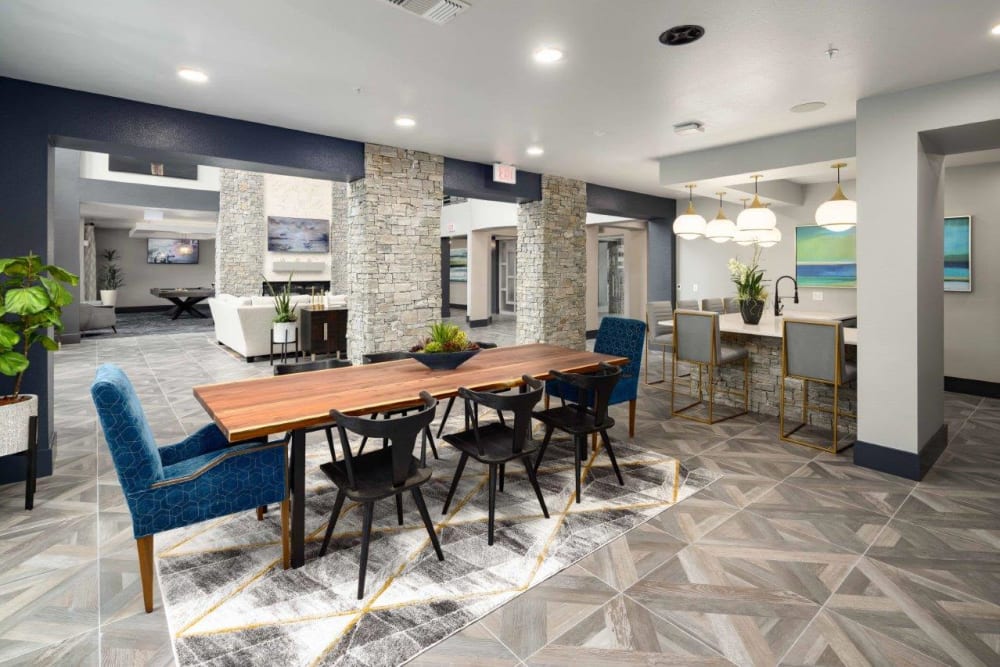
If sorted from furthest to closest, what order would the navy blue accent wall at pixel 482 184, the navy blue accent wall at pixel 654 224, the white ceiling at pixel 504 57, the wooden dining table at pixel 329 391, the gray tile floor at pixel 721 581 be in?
the navy blue accent wall at pixel 654 224
the navy blue accent wall at pixel 482 184
the white ceiling at pixel 504 57
the wooden dining table at pixel 329 391
the gray tile floor at pixel 721 581

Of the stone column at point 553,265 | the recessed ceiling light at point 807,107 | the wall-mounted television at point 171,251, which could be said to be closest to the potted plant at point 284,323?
the stone column at point 553,265

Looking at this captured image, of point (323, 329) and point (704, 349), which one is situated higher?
point (323, 329)

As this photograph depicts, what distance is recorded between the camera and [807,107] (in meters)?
3.95

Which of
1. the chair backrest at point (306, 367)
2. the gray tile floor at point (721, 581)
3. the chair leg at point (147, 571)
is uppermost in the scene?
the chair backrest at point (306, 367)

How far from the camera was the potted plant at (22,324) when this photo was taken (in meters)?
2.77

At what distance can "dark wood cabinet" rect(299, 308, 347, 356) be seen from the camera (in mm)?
7316

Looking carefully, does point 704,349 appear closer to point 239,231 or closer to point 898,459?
point 898,459

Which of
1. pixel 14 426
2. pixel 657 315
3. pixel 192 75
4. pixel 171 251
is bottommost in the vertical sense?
pixel 14 426

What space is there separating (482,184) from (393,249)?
146 centimetres

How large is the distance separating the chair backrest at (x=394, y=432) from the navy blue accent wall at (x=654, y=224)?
6.07 m

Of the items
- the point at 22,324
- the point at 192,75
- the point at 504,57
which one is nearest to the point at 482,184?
the point at 504,57

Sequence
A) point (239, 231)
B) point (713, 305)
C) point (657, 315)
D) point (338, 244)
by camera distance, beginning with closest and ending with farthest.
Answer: point (657, 315) → point (713, 305) → point (239, 231) → point (338, 244)

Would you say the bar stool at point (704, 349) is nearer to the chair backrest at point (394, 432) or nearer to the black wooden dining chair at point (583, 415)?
the black wooden dining chair at point (583, 415)

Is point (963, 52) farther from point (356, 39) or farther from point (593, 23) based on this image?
point (356, 39)
